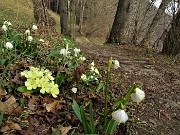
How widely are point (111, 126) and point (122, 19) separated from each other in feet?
20.8

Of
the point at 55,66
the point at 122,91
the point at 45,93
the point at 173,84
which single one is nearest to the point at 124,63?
the point at 173,84

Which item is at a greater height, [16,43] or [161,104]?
[16,43]

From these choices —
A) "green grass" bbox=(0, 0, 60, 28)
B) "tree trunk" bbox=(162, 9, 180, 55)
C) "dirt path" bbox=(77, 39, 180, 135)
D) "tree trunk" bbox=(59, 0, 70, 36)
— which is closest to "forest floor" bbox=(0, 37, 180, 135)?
"dirt path" bbox=(77, 39, 180, 135)

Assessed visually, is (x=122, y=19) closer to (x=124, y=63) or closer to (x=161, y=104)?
(x=124, y=63)

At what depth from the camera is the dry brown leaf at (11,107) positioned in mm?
2008

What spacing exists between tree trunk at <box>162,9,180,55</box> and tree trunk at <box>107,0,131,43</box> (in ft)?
6.32

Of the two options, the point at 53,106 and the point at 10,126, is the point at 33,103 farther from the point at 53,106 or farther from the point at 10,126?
the point at 10,126

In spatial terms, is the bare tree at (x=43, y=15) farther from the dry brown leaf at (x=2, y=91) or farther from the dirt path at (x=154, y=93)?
the dry brown leaf at (x=2, y=91)

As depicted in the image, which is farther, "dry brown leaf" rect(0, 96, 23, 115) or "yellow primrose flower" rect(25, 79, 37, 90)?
"yellow primrose flower" rect(25, 79, 37, 90)

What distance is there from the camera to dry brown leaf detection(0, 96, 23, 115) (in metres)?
2.01

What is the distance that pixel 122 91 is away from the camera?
308 cm

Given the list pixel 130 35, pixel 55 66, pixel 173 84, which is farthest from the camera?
pixel 130 35

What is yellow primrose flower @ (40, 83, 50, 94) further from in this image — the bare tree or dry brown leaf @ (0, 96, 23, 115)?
the bare tree

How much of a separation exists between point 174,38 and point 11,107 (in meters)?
5.01
